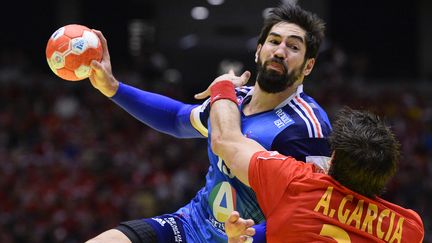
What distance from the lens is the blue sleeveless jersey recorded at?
4.55m

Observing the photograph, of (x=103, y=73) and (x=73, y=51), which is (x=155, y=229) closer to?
(x=103, y=73)

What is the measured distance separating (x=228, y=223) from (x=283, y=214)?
0.31 meters

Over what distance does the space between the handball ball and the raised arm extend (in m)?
1.10

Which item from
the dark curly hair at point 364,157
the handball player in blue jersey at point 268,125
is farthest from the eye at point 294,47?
the dark curly hair at point 364,157

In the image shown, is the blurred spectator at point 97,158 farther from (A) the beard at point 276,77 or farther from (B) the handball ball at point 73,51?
(A) the beard at point 276,77

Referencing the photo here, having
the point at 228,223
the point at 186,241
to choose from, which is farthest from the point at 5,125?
the point at 228,223

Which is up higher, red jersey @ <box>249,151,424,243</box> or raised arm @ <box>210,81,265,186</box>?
raised arm @ <box>210,81,265,186</box>

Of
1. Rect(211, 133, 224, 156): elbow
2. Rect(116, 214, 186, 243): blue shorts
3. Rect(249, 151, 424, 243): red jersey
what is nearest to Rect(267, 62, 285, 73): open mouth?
Rect(211, 133, 224, 156): elbow

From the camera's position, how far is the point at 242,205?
477 cm

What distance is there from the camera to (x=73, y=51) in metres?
5.16

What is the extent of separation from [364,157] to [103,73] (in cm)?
237

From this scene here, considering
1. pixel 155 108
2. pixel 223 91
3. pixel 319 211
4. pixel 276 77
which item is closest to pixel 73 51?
pixel 155 108

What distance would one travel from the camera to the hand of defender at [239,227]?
3.85 m

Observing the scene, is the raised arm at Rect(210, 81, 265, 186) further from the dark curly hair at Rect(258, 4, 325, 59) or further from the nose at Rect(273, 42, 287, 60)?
the dark curly hair at Rect(258, 4, 325, 59)
